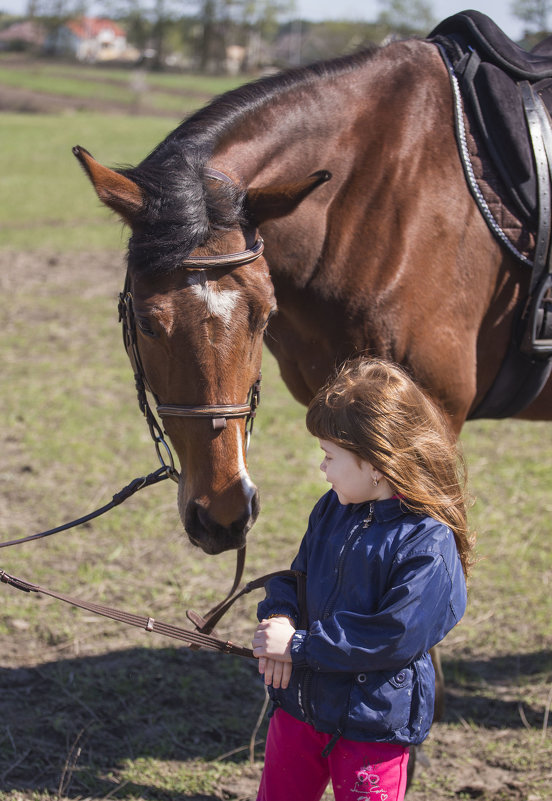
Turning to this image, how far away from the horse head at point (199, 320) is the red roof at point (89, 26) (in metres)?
56.8

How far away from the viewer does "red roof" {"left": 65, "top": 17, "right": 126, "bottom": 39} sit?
52625 mm

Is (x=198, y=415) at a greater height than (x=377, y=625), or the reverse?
(x=198, y=415)

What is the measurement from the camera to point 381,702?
66.5 inches

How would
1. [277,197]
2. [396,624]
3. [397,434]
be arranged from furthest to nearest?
[277,197]
[397,434]
[396,624]

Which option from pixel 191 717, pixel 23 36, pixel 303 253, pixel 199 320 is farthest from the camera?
pixel 23 36

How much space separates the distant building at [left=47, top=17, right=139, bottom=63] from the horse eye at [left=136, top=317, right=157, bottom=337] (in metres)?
53.7

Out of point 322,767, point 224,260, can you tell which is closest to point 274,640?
point 322,767

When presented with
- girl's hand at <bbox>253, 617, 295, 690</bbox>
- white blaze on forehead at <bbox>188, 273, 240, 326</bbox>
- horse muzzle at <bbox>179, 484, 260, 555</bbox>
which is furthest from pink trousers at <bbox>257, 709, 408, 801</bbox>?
white blaze on forehead at <bbox>188, 273, 240, 326</bbox>

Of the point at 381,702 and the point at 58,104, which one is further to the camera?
the point at 58,104

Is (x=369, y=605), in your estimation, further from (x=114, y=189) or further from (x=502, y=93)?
(x=502, y=93)

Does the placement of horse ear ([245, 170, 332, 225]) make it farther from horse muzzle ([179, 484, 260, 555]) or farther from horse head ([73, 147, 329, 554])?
horse muzzle ([179, 484, 260, 555])

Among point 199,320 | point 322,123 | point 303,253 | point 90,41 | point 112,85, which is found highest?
point 90,41

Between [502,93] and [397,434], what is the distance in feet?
4.59

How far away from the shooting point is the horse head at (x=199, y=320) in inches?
79.2
